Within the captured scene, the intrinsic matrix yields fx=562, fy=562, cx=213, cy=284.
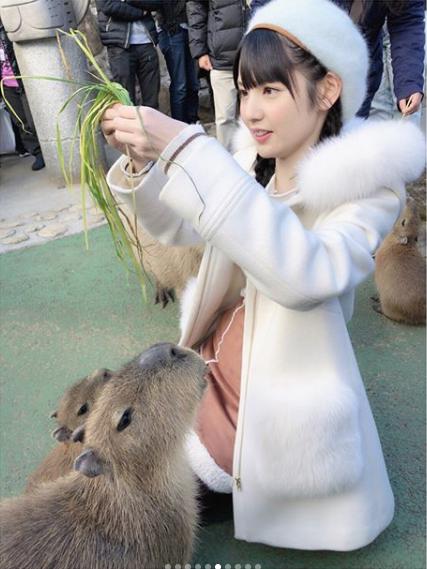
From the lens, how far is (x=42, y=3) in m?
4.84

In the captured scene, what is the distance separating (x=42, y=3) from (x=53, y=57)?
0.48 m

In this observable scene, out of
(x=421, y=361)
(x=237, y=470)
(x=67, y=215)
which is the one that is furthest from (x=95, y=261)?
(x=237, y=470)

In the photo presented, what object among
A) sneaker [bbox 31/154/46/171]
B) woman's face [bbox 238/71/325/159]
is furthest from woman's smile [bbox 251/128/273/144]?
sneaker [bbox 31/154/46/171]

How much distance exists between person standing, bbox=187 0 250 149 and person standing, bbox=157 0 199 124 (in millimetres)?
829

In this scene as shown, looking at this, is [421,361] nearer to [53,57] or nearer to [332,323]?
[332,323]

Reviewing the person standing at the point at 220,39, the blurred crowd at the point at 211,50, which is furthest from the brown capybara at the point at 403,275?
the person standing at the point at 220,39

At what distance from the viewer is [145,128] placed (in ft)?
4.31

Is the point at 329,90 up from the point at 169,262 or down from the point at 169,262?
up

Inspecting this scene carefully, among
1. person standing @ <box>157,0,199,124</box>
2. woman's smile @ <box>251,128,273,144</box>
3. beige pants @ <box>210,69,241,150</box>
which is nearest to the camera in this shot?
woman's smile @ <box>251,128,273,144</box>

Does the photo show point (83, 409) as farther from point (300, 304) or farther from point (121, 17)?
point (121, 17)

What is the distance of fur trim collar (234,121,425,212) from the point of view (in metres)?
A: 1.46

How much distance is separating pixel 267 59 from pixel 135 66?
4195mm

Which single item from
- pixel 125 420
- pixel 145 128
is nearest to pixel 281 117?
pixel 145 128

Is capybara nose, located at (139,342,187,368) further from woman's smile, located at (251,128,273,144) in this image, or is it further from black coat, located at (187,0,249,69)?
black coat, located at (187,0,249,69)
